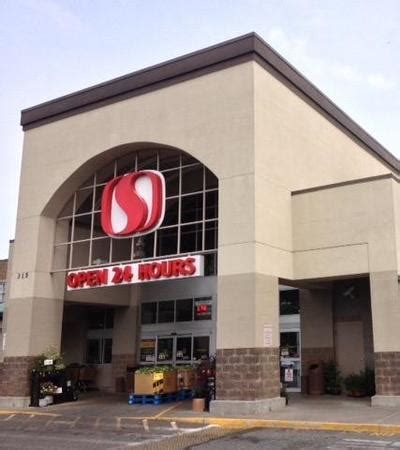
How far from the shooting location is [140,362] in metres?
26.1

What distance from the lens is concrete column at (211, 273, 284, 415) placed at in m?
17.2

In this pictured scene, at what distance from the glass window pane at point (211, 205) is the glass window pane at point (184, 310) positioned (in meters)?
3.70

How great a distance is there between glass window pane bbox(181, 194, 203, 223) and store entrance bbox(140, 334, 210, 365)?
506 centimetres

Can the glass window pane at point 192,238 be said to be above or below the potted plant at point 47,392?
above

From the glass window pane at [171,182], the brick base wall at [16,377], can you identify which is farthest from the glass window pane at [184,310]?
the brick base wall at [16,377]

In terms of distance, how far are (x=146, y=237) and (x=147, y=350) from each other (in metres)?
4.87

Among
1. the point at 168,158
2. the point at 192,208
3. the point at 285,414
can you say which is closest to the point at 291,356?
the point at 285,414

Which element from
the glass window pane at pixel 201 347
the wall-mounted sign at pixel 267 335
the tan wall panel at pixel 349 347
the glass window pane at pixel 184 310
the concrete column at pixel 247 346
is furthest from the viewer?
the glass window pane at pixel 184 310

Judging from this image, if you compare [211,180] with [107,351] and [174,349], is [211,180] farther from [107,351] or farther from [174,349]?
[107,351]

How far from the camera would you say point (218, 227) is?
19188 millimetres

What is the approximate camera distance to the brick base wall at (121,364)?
26.1 meters

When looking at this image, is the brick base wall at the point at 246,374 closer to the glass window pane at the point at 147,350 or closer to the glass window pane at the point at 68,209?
the glass window pane at the point at 147,350

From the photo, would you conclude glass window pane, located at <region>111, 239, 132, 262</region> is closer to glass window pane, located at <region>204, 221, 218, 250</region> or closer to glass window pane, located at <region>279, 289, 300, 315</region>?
glass window pane, located at <region>204, 221, 218, 250</region>

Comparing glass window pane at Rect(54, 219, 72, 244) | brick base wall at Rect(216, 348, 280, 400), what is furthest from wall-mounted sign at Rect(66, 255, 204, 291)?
brick base wall at Rect(216, 348, 280, 400)
